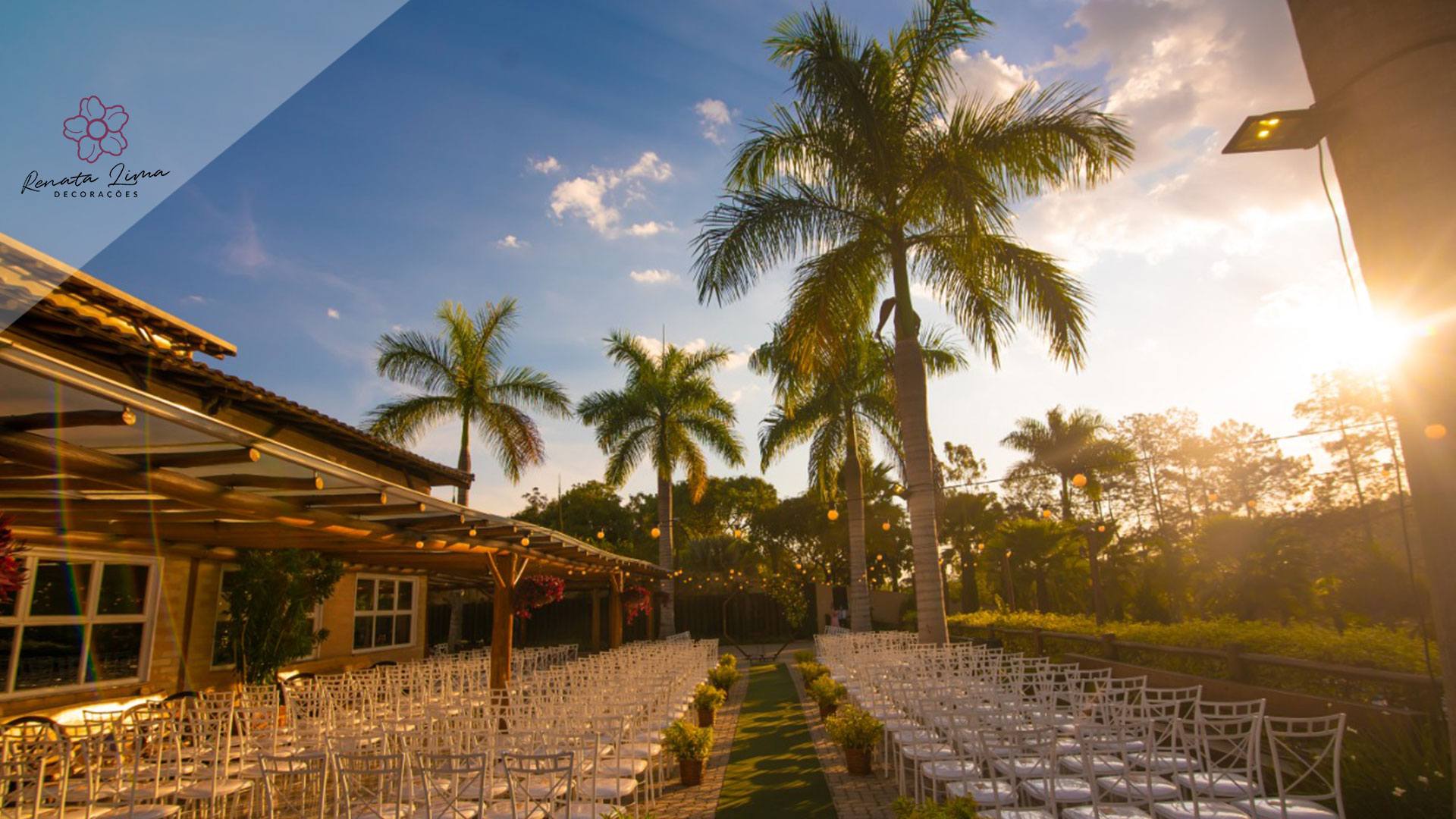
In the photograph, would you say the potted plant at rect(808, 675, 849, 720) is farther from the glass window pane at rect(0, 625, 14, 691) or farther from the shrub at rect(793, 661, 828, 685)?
the glass window pane at rect(0, 625, 14, 691)

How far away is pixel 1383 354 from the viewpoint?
230 cm

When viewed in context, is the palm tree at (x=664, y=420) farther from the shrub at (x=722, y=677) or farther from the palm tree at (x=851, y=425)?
the shrub at (x=722, y=677)

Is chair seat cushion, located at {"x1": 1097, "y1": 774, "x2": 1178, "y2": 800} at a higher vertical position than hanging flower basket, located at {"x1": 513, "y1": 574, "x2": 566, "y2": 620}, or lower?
lower

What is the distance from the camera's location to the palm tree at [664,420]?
23.5m

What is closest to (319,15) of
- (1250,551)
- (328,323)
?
(328,323)

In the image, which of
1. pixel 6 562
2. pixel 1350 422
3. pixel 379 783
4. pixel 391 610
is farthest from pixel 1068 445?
pixel 6 562

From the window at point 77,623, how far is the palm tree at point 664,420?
14429 millimetres

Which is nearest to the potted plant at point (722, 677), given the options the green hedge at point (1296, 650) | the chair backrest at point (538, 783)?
the green hedge at point (1296, 650)

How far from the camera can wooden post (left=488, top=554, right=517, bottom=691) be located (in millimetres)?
9805

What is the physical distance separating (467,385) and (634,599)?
7606 millimetres

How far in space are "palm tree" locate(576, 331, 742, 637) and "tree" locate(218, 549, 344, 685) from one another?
13.1 meters

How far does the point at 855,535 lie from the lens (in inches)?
814

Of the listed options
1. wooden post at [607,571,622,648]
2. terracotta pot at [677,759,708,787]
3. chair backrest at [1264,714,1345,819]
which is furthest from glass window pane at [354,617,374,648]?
chair backrest at [1264,714,1345,819]

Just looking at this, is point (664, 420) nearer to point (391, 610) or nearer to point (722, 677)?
point (391, 610)
